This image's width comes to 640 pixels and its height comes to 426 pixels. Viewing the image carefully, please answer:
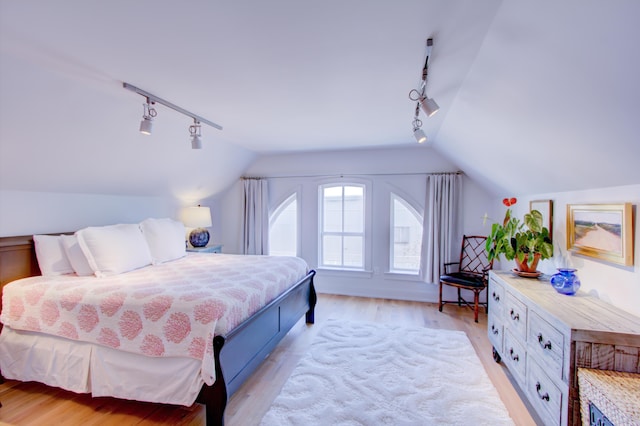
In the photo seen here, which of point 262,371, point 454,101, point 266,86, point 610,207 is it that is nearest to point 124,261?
point 262,371

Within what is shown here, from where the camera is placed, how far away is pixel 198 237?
14.8ft

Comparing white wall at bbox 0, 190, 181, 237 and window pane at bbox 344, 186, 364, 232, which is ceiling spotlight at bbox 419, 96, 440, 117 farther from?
white wall at bbox 0, 190, 181, 237

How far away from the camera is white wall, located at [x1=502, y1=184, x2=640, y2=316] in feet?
5.76

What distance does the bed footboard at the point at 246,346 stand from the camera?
1.80m

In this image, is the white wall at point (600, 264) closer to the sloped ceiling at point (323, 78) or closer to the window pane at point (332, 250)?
the sloped ceiling at point (323, 78)

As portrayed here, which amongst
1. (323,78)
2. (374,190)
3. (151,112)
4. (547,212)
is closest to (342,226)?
(374,190)

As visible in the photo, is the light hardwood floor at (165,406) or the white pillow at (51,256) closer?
the light hardwood floor at (165,406)

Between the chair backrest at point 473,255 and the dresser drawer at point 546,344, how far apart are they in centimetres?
230

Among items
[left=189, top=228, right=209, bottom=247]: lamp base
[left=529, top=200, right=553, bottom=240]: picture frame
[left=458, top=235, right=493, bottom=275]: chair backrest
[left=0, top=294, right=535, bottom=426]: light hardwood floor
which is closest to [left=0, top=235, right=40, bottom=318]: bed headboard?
[left=0, top=294, right=535, bottom=426]: light hardwood floor

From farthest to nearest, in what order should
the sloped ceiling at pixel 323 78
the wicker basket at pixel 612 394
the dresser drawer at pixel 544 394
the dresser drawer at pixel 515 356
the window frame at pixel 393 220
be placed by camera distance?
the window frame at pixel 393 220, the dresser drawer at pixel 515 356, the dresser drawer at pixel 544 394, the sloped ceiling at pixel 323 78, the wicker basket at pixel 612 394

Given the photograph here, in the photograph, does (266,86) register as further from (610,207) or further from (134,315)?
(610,207)

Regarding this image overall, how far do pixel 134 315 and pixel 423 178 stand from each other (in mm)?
3974

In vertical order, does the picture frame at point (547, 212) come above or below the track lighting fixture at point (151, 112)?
below

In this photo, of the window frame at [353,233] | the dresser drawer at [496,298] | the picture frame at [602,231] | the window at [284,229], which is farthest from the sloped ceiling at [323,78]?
the window at [284,229]
